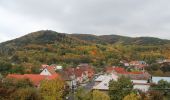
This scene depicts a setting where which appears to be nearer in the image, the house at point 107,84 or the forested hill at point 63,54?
the house at point 107,84

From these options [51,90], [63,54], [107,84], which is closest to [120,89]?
[51,90]

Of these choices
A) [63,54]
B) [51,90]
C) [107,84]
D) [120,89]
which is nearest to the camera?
[51,90]

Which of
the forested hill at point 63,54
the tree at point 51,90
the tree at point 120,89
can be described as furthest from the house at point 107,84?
the forested hill at point 63,54

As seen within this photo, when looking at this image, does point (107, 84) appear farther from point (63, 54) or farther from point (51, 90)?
point (63, 54)

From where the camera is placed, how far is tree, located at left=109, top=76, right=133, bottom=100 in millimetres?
43250

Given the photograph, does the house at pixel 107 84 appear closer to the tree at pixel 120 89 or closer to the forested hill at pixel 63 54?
the tree at pixel 120 89

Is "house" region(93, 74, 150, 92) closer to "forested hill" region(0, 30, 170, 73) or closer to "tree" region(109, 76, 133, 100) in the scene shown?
"tree" region(109, 76, 133, 100)

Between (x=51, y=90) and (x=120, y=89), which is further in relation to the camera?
(x=120, y=89)

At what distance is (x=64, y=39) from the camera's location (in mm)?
196250

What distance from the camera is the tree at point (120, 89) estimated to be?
43250 millimetres

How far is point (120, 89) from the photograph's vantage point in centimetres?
4394

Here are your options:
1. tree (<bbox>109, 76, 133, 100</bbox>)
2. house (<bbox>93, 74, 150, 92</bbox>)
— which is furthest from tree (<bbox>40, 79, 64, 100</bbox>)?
house (<bbox>93, 74, 150, 92</bbox>)

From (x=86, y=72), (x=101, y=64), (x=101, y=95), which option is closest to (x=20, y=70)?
(x=86, y=72)

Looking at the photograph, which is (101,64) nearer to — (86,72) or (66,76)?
(86,72)
